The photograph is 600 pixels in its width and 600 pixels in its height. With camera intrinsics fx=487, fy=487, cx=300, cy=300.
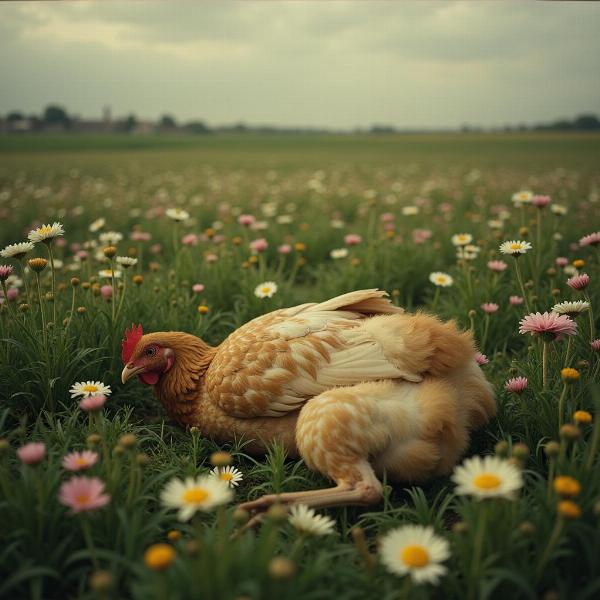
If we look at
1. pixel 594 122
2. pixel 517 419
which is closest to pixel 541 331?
pixel 517 419

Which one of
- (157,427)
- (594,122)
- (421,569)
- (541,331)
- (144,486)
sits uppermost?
(594,122)

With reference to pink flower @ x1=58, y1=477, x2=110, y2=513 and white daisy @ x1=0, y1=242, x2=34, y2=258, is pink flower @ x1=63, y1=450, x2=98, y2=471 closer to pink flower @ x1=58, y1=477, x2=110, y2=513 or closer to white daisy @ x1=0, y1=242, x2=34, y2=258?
pink flower @ x1=58, y1=477, x2=110, y2=513

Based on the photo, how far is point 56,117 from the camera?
3978 centimetres

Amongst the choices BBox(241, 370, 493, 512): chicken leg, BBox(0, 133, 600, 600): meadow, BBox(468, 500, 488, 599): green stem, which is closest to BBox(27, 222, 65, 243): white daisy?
BBox(0, 133, 600, 600): meadow

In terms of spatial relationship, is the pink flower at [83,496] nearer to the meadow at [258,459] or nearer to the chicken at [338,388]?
the meadow at [258,459]

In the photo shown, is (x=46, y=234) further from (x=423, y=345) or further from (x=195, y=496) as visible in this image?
(x=423, y=345)

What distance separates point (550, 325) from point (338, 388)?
85 centimetres

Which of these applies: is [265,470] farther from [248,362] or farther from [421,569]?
[421,569]

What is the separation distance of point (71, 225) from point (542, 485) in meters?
6.62

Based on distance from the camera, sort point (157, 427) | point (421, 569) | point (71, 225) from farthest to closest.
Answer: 1. point (71, 225)
2. point (157, 427)
3. point (421, 569)

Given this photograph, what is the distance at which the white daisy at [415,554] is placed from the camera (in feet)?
3.74

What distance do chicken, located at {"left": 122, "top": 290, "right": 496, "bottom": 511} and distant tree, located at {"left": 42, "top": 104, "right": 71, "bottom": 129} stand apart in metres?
43.3

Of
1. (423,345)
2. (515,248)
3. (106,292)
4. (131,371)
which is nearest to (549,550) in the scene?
(423,345)

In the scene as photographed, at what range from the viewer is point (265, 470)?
6.38 feet
